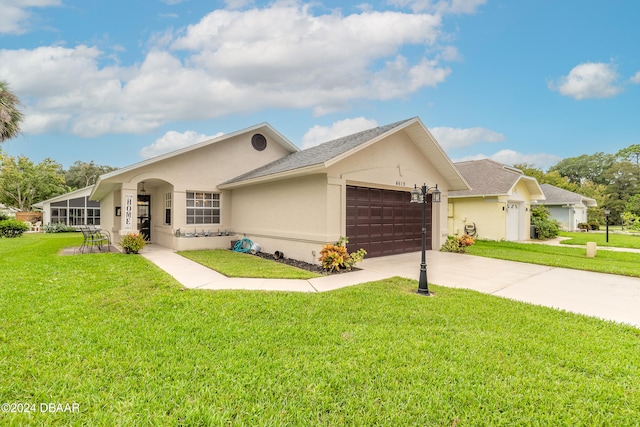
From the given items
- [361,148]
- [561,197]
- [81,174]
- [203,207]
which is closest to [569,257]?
[361,148]

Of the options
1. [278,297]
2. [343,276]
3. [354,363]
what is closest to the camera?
[354,363]

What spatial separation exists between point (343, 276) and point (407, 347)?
4.09 meters

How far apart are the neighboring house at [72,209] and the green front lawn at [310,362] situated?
25390 mm

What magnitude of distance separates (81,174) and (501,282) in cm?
6144

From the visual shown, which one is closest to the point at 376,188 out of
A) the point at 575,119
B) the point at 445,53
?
the point at 445,53

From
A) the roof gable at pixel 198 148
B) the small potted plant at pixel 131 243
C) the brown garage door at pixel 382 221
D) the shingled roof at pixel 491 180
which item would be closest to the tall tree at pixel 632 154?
the shingled roof at pixel 491 180

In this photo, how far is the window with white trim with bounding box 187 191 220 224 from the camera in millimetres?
12836

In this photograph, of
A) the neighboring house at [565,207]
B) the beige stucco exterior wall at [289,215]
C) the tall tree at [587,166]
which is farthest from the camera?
the tall tree at [587,166]

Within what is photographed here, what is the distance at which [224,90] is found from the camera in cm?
1853

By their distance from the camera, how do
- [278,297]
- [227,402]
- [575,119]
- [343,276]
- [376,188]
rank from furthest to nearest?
[575,119], [376,188], [343,276], [278,297], [227,402]

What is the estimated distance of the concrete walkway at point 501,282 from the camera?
5633mm

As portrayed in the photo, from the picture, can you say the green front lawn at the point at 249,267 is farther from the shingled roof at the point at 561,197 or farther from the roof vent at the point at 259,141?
the shingled roof at the point at 561,197

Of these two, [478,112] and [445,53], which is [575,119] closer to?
[478,112]

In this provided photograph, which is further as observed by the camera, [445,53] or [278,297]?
[445,53]
